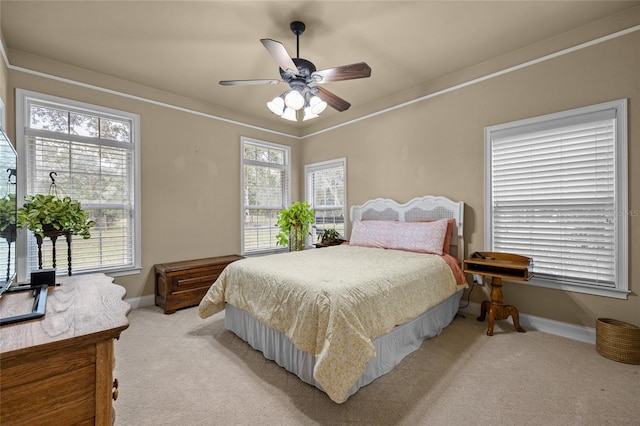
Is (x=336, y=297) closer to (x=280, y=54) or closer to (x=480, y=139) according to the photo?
(x=280, y=54)

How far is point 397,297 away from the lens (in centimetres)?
219

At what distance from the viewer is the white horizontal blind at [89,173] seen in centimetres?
305

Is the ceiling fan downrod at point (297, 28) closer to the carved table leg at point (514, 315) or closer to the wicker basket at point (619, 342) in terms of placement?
the carved table leg at point (514, 315)

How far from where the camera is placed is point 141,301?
369 centimetres

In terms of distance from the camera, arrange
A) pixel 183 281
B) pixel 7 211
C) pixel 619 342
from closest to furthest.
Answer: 1. pixel 7 211
2. pixel 619 342
3. pixel 183 281

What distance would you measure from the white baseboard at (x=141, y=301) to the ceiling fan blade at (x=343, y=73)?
3.44m

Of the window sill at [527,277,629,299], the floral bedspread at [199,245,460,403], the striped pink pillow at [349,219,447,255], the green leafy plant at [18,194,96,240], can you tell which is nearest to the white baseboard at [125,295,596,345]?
the window sill at [527,277,629,299]

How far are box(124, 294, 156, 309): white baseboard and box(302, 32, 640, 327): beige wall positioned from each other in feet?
10.6

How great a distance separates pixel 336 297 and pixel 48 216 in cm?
215

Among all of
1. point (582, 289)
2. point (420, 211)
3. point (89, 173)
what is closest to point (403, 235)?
point (420, 211)

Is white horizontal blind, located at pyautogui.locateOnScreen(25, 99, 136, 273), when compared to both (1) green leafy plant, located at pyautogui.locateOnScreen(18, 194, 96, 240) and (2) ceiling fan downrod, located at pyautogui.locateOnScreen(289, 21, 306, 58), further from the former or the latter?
(2) ceiling fan downrod, located at pyautogui.locateOnScreen(289, 21, 306, 58)

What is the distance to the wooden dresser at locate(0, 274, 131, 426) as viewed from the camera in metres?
0.86

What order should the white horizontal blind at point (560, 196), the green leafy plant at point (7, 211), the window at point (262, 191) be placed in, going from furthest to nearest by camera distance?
1. the window at point (262, 191)
2. the white horizontal blind at point (560, 196)
3. the green leafy plant at point (7, 211)

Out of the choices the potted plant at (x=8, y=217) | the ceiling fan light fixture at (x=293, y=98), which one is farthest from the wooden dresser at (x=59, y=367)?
the ceiling fan light fixture at (x=293, y=98)
